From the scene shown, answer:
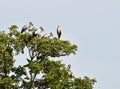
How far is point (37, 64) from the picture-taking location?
7238 centimetres

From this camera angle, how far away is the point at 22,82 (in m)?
74.6

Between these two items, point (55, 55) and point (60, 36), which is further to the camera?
point (60, 36)

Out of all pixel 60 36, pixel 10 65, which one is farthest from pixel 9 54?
pixel 60 36

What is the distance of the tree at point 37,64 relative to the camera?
237 feet

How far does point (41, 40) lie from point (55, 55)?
6.44 ft

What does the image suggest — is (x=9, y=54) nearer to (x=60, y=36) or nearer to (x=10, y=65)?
(x=10, y=65)

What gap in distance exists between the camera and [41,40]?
73312mm

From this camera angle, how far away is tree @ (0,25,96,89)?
72.2 meters

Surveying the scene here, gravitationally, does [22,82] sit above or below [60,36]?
below

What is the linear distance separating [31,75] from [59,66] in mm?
2739

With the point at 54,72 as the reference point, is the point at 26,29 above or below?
above

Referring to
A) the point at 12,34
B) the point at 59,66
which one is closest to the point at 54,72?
the point at 59,66

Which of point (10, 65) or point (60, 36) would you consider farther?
point (60, 36)

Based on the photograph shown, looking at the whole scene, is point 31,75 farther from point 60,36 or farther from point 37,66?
point 60,36
